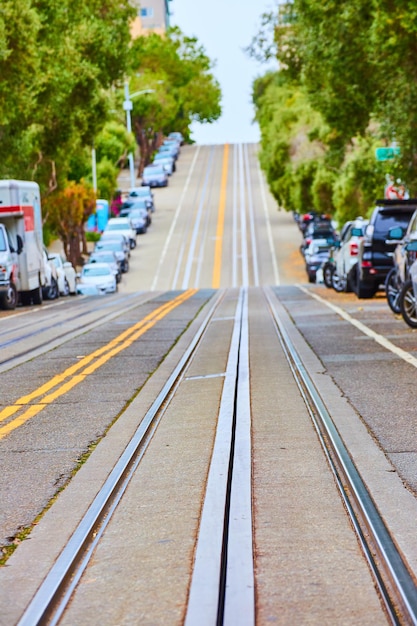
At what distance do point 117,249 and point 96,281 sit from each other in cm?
1707

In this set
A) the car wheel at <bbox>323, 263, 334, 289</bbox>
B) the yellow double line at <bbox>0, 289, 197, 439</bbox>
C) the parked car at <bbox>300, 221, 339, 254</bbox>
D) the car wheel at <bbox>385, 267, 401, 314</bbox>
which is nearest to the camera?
the yellow double line at <bbox>0, 289, 197, 439</bbox>

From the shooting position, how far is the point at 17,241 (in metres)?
33.0

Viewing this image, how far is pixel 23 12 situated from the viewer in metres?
38.2

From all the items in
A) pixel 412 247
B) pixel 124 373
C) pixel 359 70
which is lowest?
pixel 124 373

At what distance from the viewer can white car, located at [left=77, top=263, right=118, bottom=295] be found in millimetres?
49719

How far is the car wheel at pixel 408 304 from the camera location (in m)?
19.7

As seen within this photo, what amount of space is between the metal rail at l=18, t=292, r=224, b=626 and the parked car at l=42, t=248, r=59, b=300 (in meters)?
27.7

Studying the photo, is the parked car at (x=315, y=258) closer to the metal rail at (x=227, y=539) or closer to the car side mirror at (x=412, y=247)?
the car side mirror at (x=412, y=247)

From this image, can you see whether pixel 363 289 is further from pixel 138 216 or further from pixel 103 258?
pixel 138 216

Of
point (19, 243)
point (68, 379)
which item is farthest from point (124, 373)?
point (19, 243)

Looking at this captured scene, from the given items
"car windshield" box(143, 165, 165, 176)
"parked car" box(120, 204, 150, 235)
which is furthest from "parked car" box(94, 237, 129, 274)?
"car windshield" box(143, 165, 165, 176)

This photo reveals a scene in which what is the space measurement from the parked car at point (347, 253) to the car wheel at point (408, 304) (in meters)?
8.90

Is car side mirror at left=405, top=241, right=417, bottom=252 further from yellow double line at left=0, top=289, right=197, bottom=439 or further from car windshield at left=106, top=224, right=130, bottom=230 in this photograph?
car windshield at left=106, top=224, right=130, bottom=230

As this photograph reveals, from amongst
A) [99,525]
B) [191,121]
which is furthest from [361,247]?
[191,121]
